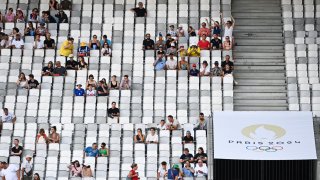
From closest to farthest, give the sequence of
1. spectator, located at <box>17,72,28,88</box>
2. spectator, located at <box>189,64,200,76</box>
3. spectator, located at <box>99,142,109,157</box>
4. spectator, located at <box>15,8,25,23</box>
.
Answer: spectator, located at <box>99,142,109,157</box> → spectator, located at <box>17,72,28,88</box> → spectator, located at <box>189,64,200,76</box> → spectator, located at <box>15,8,25,23</box>

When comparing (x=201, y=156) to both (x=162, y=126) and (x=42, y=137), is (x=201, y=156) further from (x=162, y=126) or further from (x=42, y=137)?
(x=42, y=137)

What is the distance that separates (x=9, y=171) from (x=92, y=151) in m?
2.22

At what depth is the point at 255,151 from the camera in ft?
78.2

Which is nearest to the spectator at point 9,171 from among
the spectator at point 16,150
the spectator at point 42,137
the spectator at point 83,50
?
the spectator at point 16,150

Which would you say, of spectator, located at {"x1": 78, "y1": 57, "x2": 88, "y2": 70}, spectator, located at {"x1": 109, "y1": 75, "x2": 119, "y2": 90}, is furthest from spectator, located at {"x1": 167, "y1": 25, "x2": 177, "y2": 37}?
spectator, located at {"x1": 78, "y1": 57, "x2": 88, "y2": 70}

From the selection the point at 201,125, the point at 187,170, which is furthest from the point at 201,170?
the point at 201,125

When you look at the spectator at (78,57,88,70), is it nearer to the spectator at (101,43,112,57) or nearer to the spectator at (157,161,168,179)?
the spectator at (101,43,112,57)

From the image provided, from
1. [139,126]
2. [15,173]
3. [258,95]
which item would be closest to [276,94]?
[258,95]

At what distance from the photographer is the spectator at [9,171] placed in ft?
78.4

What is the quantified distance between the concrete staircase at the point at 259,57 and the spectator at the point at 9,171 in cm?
634

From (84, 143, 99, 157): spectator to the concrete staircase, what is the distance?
4.20 m

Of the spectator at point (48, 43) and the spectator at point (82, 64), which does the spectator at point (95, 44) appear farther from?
the spectator at point (48, 43)

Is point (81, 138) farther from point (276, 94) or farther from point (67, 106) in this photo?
point (276, 94)

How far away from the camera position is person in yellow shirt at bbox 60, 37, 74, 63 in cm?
2709
